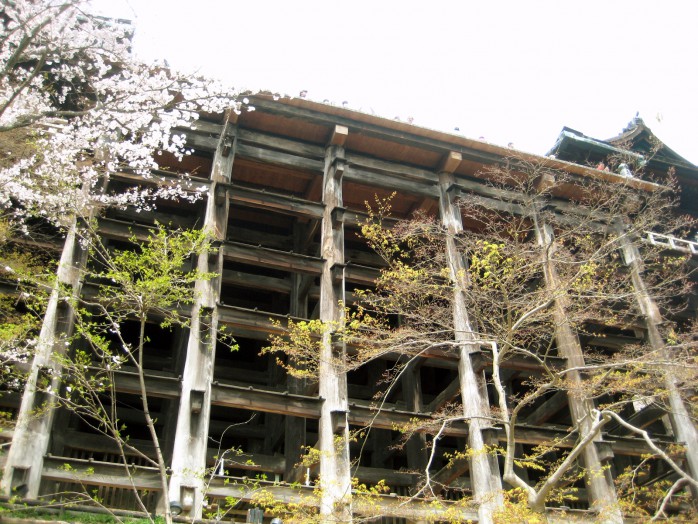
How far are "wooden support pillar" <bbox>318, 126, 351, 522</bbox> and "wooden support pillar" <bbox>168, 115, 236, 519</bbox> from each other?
8.41 feet

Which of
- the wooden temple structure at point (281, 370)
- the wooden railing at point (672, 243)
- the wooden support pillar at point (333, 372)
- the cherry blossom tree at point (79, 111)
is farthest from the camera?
the wooden railing at point (672, 243)

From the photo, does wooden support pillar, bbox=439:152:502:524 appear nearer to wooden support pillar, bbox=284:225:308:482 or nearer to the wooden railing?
wooden support pillar, bbox=284:225:308:482

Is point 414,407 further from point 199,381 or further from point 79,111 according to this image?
point 79,111

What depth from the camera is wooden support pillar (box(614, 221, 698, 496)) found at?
17906 mm

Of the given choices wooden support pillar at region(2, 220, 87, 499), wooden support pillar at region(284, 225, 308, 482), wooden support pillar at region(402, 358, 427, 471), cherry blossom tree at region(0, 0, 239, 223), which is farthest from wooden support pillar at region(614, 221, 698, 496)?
wooden support pillar at region(2, 220, 87, 499)

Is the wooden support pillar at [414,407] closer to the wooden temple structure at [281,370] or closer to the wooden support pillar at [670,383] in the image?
the wooden temple structure at [281,370]

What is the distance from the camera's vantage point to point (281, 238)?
22.4 m

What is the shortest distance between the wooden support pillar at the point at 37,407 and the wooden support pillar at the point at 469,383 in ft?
27.4

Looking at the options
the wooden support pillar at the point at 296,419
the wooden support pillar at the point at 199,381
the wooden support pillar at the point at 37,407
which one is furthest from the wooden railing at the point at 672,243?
the wooden support pillar at the point at 37,407

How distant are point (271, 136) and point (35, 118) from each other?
11.3 metres

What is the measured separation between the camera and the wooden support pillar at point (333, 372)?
14.0m

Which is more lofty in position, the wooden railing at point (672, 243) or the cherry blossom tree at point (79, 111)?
the wooden railing at point (672, 243)

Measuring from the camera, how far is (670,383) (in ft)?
60.1

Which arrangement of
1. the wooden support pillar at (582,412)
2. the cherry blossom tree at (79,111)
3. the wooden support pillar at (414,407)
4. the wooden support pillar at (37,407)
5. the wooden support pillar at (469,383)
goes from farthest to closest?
the wooden support pillar at (414,407), the wooden support pillar at (582,412), the wooden support pillar at (469,383), the wooden support pillar at (37,407), the cherry blossom tree at (79,111)
